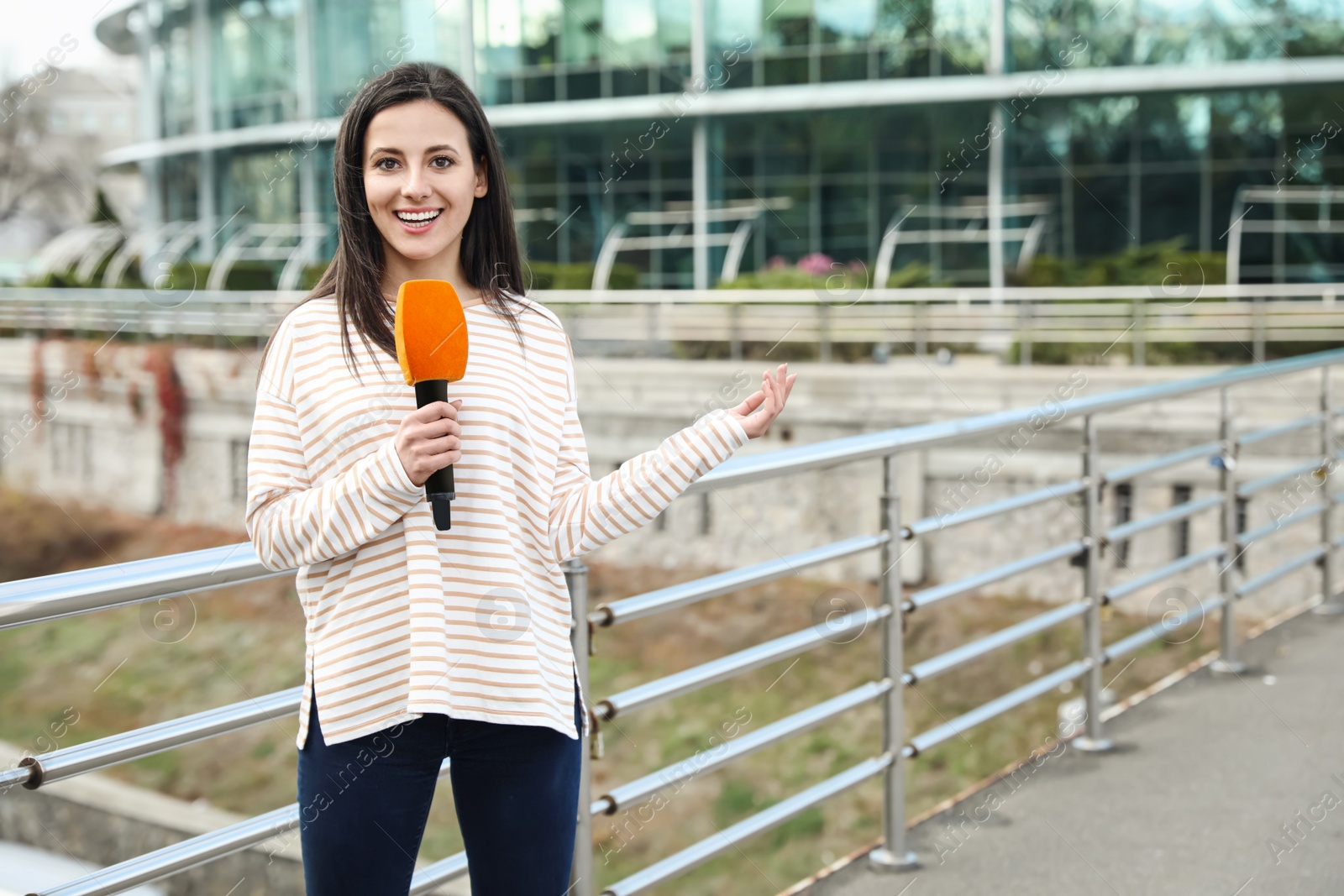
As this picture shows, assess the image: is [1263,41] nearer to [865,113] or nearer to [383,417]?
[865,113]

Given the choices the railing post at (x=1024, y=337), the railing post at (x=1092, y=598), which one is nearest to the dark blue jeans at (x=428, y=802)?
the railing post at (x=1092, y=598)

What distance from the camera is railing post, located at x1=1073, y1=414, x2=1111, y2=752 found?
4738mm

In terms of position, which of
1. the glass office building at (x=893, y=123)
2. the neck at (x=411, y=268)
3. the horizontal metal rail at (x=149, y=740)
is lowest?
the horizontal metal rail at (x=149, y=740)

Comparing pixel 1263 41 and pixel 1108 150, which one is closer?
pixel 1263 41

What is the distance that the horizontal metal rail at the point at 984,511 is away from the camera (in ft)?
12.7

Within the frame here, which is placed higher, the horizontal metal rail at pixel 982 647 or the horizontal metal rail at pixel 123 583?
the horizontal metal rail at pixel 123 583

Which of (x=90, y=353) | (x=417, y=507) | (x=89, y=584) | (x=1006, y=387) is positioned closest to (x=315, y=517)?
(x=417, y=507)

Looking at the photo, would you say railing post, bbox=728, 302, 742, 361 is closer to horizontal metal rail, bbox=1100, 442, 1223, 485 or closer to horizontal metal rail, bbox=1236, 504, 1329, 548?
horizontal metal rail, bbox=1236, 504, 1329, 548

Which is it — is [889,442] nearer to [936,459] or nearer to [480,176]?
[480,176]

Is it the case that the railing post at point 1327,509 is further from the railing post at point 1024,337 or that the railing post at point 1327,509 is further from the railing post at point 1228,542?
the railing post at point 1024,337

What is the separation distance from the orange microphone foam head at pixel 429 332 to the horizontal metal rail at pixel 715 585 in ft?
3.94

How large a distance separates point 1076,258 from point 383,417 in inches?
898

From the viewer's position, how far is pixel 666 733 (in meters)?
12.0

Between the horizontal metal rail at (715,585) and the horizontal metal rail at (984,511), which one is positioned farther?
the horizontal metal rail at (984,511)
